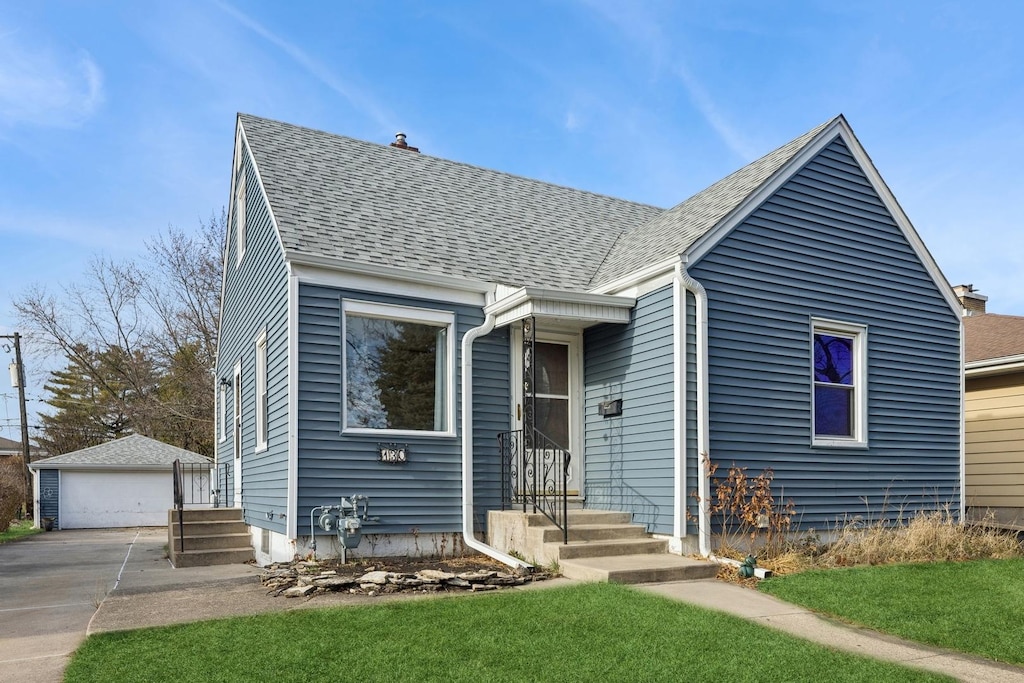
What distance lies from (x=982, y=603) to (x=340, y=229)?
25.4 ft

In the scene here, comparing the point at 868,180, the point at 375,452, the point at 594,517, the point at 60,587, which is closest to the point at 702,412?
the point at 594,517

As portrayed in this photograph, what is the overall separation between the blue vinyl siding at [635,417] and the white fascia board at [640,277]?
21 cm

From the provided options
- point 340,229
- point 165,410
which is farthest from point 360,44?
point 165,410

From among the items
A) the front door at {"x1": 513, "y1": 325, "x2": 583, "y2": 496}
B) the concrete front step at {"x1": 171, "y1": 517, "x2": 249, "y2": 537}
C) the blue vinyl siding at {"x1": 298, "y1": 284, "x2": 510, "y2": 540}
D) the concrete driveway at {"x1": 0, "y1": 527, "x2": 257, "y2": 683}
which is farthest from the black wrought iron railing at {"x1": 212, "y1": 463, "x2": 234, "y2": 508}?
the front door at {"x1": 513, "y1": 325, "x2": 583, "y2": 496}

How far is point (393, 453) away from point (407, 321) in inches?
62.4

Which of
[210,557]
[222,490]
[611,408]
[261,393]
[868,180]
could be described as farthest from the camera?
[222,490]

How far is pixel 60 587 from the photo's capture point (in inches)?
371

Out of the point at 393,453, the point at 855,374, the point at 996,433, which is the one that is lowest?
the point at 996,433

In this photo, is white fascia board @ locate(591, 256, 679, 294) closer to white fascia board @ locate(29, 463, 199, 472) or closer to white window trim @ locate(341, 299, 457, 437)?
white window trim @ locate(341, 299, 457, 437)

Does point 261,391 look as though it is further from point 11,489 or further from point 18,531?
point 11,489

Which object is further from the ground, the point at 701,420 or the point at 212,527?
the point at 701,420

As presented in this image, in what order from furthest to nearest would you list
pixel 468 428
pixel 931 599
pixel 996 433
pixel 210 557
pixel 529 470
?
pixel 996 433
pixel 210 557
pixel 529 470
pixel 468 428
pixel 931 599

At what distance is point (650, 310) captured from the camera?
9.44 metres

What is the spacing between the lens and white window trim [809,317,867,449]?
33.3 ft
